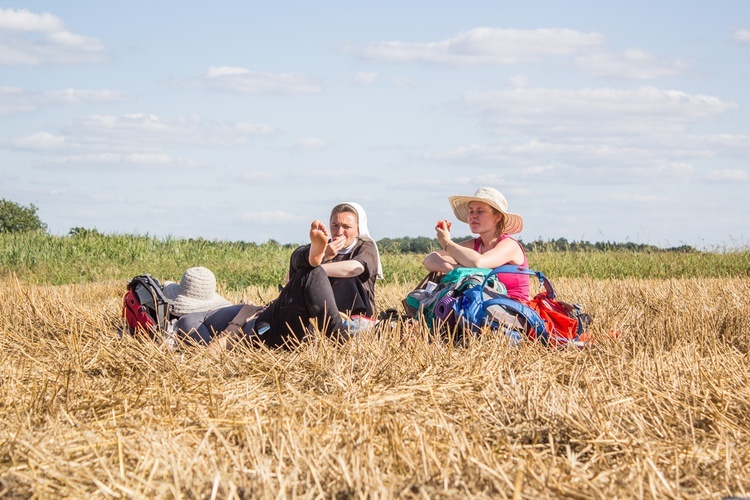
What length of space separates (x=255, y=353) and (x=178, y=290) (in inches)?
77.1

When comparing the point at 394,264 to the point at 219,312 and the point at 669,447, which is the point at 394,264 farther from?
the point at 669,447

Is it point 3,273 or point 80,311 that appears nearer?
point 80,311

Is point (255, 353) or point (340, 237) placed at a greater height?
point (340, 237)

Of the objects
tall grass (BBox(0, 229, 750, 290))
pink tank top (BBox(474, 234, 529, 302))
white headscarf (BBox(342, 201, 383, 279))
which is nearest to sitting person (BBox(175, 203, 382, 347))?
white headscarf (BBox(342, 201, 383, 279))

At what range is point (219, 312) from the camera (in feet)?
24.5

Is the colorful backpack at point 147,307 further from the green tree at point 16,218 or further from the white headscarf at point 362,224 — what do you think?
the green tree at point 16,218

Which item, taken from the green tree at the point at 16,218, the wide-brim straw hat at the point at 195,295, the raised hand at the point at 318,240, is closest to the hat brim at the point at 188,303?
the wide-brim straw hat at the point at 195,295

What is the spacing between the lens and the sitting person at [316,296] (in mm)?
6727

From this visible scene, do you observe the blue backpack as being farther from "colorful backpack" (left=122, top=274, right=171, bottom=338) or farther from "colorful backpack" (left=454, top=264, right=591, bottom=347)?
"colorful backpack" (left=122, top=274, right=171, bottom=338)

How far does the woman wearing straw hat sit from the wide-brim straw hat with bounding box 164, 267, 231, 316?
181 cm

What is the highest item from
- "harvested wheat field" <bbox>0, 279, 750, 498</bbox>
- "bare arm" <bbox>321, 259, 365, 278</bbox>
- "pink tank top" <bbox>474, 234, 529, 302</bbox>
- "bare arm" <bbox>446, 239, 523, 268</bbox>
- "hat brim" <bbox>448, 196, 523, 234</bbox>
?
"hat brim" <bbox>448, 196, 523, 234</bbox>

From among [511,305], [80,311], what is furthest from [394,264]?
[511,305]

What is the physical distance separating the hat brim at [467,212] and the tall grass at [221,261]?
6.25 metres

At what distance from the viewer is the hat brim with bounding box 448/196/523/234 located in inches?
311
